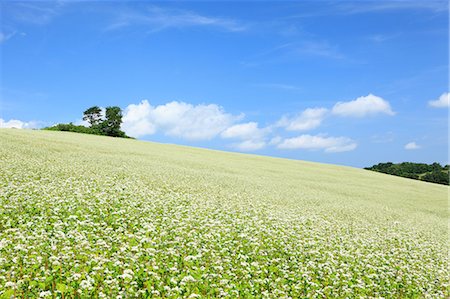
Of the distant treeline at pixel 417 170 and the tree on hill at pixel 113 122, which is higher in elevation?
the tree on hill at pixel 113 122

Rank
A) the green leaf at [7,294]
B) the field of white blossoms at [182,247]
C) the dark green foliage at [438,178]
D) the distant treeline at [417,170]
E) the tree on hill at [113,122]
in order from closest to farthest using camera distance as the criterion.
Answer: the green leaf at [7,294] < the field of white blossoms at [182,247] < the dark green foliage at [438,178] < the distant treeline at [417,170] < the tree on hill at [113,122]

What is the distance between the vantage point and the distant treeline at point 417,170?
94.7 metres

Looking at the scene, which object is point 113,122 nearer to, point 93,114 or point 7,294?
point 93,114

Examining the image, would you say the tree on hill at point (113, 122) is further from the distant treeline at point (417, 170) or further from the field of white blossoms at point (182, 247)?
the field of white blossoms at point (182, 247)

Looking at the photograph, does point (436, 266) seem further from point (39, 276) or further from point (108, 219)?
point (39, 276)

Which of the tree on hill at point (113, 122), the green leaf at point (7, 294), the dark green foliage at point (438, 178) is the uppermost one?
the tree on hill at point (113, 122)

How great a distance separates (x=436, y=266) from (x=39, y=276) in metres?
14.7

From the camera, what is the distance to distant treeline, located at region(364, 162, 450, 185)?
94713 millimetres

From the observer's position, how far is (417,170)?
357 ft

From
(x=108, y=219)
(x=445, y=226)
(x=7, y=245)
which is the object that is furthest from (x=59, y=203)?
(x=445, y=226)

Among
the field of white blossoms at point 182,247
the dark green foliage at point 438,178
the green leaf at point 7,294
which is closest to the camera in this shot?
the green leaf at point 7,294

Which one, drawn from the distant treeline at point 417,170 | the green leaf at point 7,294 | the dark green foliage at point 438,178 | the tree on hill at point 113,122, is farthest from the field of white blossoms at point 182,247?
the tree on hill at point 113,122

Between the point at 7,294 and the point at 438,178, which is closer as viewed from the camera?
the point at 7,294

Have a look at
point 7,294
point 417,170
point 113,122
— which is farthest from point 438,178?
point 7,294
